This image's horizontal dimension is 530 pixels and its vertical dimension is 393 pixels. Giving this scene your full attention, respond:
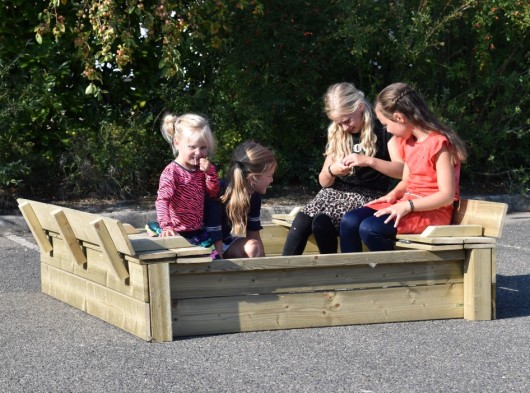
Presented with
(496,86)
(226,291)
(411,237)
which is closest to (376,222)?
(411,237)

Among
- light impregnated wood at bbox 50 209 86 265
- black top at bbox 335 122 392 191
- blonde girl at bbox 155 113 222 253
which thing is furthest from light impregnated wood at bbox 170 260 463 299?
light impregnated wood at bbox 50 209 86 265

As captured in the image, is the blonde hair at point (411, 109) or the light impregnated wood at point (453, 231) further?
the blonde hair at point (411, 109)

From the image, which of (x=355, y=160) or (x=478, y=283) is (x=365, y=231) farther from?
(x=478, y=283)

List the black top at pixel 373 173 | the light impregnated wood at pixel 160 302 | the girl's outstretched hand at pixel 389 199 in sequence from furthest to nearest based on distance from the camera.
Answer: the black top at pixel 373 173 → the girl's outstretched hand at pixel 389 199 → the light impregnated wood at pixel 160 302

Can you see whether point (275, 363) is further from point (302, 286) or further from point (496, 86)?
point (496, 86)

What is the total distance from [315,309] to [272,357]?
70 centimetres

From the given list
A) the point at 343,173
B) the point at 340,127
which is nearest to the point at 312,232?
the point at 343,173

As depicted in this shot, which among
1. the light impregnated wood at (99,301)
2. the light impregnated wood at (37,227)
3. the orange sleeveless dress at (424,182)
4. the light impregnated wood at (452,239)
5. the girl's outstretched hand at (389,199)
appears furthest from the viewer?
the light impregnated wood at (37,227)

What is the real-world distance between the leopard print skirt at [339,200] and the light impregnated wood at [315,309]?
801 millimetres

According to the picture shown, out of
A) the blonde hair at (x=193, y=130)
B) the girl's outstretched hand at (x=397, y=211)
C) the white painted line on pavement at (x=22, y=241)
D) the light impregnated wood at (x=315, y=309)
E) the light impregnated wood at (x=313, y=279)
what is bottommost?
the white painted line on pavement at (x=22, y=241)

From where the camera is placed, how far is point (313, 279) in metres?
5.55

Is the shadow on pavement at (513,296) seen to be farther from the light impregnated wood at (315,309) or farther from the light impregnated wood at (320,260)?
the light impregnated wood at (320,260)

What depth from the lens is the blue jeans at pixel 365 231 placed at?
5840 millimetres

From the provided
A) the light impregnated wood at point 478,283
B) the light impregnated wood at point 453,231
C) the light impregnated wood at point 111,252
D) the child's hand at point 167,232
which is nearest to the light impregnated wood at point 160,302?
the light impregnated wood at point 111,252
